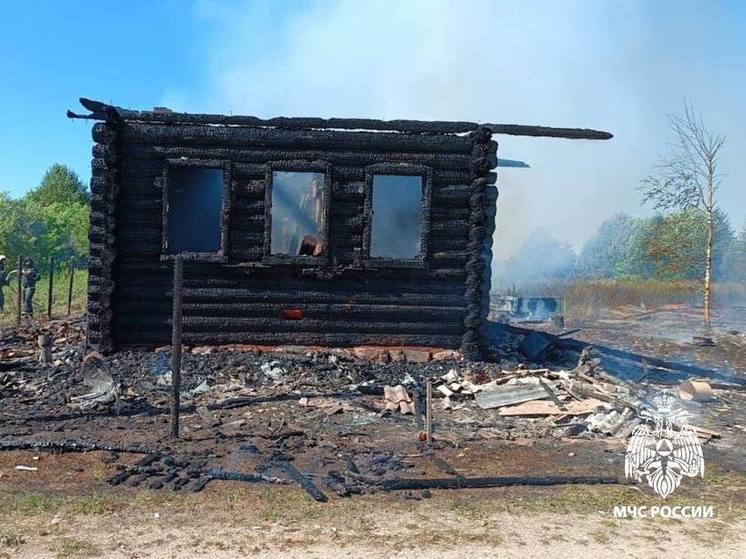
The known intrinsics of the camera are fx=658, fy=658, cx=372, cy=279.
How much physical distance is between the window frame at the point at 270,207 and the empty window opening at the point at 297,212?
34 centimetres

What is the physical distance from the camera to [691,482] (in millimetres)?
6109

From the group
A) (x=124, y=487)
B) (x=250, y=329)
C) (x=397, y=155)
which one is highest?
(x=397, y=155)

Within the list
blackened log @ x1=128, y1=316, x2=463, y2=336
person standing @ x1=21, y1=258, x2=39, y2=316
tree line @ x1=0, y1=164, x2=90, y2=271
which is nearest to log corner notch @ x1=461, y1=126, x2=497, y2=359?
blackened log @ x1=128, y1=316, x2=463, y2=336

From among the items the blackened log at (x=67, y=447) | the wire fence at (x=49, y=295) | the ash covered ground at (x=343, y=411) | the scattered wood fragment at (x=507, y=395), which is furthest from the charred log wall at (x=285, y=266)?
the wire fence at (x=49, y=295)

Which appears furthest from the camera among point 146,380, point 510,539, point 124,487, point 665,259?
point 665,259

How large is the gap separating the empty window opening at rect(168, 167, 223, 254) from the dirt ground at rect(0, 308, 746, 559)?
2.27m

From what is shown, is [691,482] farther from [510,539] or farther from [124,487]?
[124,487]

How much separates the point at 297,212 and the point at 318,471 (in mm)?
6227

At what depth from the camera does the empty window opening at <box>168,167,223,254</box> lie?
11.2 m

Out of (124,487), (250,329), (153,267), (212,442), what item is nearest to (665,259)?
(250,329)

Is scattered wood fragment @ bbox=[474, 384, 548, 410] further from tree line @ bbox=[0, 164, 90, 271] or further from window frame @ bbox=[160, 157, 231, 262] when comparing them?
tree line @ bbox=[0, 164, 90, 271]

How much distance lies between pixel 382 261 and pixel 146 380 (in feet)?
13.4

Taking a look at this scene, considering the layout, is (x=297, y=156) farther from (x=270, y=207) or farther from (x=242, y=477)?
(x=242, y=477)

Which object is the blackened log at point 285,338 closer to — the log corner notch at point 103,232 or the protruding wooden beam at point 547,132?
the log corner notch at point 103,232
